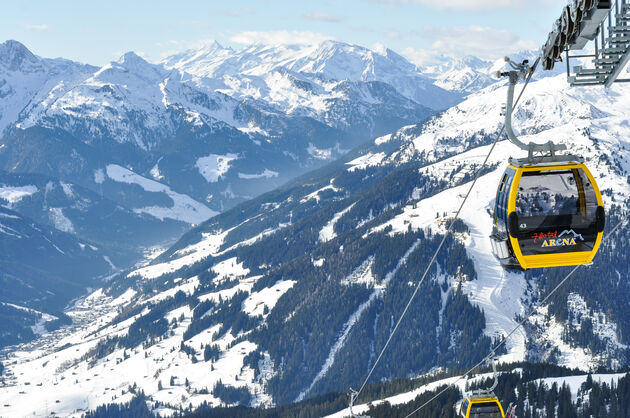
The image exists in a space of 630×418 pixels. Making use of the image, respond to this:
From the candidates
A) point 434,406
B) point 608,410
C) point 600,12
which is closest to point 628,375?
point 608,410

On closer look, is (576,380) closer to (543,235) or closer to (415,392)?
(415,392)

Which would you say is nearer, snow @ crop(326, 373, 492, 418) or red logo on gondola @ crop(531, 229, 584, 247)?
red logo on gondola @ crop(531, 229, 584, 247)

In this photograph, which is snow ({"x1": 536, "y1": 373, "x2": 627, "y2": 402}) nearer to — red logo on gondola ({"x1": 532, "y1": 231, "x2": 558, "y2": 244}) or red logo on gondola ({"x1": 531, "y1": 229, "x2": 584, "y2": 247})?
red logo on gondola ({"x1": 531, "y1": 229, "x2": 584, "y2": 247})

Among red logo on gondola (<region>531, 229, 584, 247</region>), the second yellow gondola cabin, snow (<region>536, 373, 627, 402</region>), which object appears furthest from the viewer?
snow (<region>536, 373, 627, 402</region>)

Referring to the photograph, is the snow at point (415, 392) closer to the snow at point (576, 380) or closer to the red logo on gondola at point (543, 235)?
the snow at point (576, 380)

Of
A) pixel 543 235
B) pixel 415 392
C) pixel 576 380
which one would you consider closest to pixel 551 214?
pixel 543 235

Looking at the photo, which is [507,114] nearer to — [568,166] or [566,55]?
[566,55]

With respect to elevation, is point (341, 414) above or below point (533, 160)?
below

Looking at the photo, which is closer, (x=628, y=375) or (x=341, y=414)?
(x=628, y=375)

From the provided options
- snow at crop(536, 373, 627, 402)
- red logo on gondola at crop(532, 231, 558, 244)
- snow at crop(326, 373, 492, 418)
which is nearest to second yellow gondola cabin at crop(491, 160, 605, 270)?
red logo on gondola at crop(532, 231, 558, 244)

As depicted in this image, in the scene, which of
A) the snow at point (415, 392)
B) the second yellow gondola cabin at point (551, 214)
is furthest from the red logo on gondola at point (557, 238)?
the snow at point (415, 392)
